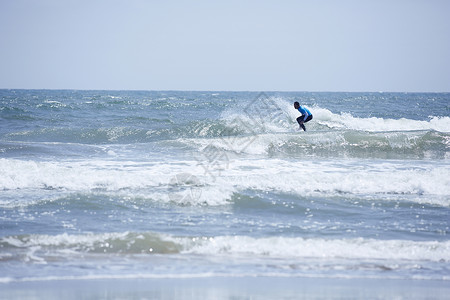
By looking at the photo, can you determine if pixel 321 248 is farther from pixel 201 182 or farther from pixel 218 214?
pixel 201 182

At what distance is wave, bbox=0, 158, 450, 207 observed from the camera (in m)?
8.82

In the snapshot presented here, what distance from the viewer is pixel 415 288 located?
15.6 feet

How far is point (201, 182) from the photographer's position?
1003 cm

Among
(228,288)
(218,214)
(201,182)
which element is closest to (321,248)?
(228,288)

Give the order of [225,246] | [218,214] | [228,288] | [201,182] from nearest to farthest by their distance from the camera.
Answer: [228,288]
[225,246]
[218,214]
[201,182]

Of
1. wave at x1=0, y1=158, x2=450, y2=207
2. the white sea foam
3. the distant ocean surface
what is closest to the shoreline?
the distant ocean surface

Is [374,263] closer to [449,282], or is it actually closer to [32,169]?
[449,282]

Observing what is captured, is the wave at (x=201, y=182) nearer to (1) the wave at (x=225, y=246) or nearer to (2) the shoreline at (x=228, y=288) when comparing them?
(1) the wave at (x=225, y=246)

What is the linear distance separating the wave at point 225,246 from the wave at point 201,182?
209cm

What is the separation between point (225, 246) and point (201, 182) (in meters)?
4.11

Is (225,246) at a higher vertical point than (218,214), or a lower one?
lower

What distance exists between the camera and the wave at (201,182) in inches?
347

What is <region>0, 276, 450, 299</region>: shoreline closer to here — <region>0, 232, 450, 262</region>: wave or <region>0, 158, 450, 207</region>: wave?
<region>0, 232, 450, 262</region>: wave

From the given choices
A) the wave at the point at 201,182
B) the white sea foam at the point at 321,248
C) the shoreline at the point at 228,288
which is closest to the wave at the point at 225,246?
the white sea foam at the point at 321,248
